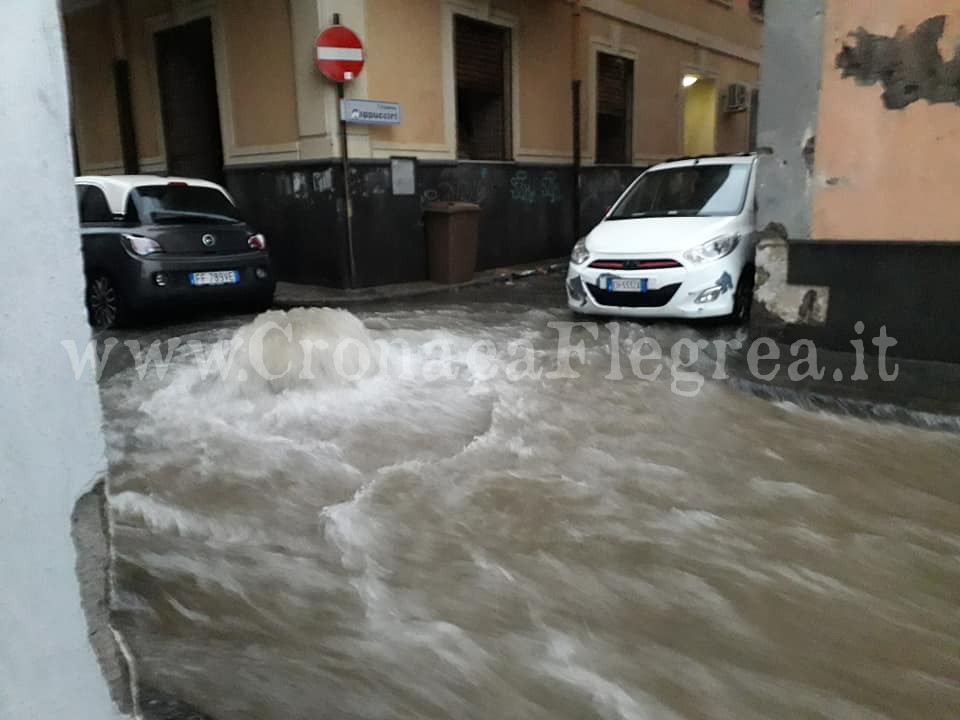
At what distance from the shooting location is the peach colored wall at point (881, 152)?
19.4 feet

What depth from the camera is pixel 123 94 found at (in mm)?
14156

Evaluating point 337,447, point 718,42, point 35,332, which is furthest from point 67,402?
point 718,42

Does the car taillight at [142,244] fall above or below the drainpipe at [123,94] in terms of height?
below

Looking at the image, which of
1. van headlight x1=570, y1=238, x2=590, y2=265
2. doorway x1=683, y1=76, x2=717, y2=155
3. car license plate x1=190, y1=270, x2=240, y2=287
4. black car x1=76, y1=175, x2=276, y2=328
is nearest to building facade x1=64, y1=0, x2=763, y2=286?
doorway x1=683, y1=76, x2=717, y2=155

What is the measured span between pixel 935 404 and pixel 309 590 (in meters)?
4.26

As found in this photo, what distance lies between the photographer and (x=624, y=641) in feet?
9.80

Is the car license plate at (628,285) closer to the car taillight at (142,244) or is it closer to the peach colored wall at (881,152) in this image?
the peach colored wall at (881,152)

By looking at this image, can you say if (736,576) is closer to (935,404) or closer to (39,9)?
(935,404)

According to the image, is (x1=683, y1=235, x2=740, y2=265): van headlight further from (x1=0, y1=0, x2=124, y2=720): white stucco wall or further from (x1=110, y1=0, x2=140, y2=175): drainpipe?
(x1=110, y1=0, x2=140, y2=175): drainpipe

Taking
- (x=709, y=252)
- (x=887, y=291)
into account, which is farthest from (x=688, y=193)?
(x=887, y=291)

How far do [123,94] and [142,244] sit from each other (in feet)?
24.2

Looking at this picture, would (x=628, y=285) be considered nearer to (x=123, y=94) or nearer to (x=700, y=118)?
(x=123, y=94)

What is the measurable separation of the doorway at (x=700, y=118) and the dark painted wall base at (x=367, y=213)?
27.0ft

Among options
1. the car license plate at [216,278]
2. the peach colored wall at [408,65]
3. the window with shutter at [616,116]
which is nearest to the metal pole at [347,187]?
the peach colored wall at [408,65]
